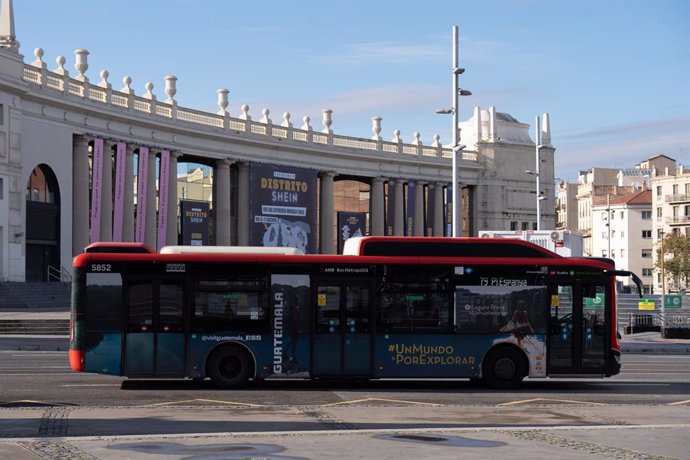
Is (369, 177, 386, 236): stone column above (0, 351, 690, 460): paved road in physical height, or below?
above

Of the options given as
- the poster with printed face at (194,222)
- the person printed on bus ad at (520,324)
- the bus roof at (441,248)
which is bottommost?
the person printed on bus ad at (520,324)

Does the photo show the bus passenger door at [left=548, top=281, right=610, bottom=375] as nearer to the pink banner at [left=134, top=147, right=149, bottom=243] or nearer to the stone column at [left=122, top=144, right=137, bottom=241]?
the stone column at [left=122, top=144, right=137, bottom=241]

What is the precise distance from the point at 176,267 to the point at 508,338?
25.2ft

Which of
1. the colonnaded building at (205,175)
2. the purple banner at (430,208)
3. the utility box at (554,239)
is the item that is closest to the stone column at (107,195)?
the colonnaded building at (205,175)

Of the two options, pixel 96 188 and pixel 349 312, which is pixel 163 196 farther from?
pixel 349 312

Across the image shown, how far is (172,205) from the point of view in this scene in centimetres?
8156

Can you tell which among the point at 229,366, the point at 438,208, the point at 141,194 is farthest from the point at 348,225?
the point at 229,366

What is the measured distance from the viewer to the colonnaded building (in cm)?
6894

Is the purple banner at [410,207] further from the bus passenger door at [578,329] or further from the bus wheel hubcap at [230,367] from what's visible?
the bus wheel hubcap at [230,367]

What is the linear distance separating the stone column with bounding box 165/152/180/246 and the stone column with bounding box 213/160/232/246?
5.51m

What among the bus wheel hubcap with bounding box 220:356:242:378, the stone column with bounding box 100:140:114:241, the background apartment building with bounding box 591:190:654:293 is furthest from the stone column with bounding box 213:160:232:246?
the background apartment building with bounding box 591:190:654:293

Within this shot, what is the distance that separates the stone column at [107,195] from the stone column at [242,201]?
1413 cm

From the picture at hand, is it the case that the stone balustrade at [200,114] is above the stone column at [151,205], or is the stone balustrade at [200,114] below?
above

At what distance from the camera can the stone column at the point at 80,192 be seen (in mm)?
73500
